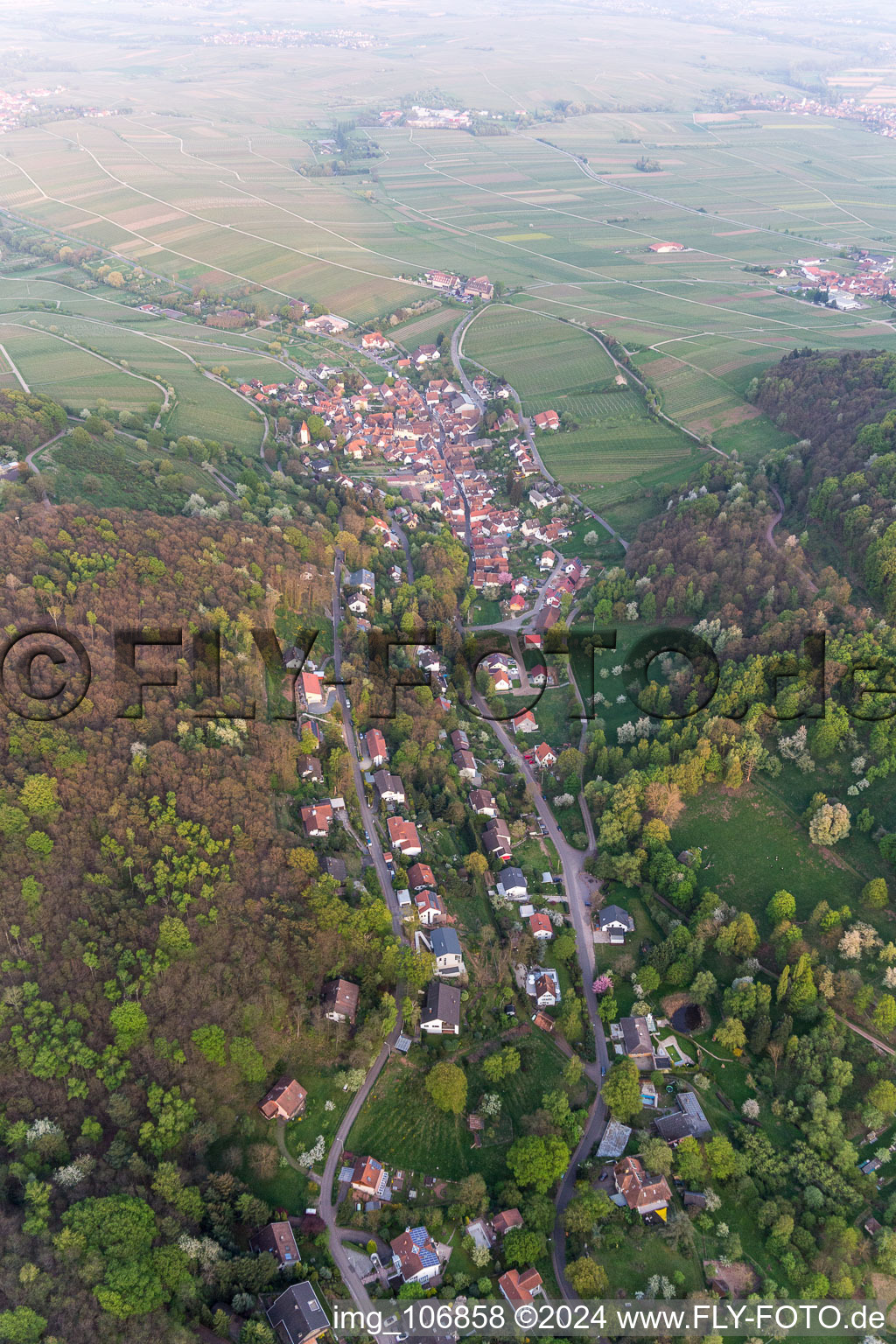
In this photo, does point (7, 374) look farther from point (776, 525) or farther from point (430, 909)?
point (776, 525)

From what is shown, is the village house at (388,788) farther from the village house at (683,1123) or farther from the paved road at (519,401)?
the paved road at (519,401)

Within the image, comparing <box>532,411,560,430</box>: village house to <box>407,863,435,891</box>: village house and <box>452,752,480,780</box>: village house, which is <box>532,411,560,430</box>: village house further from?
<box>407,863,435,891</box>: village house

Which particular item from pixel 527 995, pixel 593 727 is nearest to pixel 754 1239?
pixel 527 995

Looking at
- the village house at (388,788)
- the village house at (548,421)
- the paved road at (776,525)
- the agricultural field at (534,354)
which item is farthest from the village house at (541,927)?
the agricultural field at (534,354)

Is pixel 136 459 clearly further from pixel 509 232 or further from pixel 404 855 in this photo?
pixel 509 232

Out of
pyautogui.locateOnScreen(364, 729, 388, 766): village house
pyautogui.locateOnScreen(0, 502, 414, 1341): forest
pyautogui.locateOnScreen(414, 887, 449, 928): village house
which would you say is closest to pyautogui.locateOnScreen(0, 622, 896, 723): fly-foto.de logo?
pyautogui.locateOnScreen(0, 502, 414, 1341): forest

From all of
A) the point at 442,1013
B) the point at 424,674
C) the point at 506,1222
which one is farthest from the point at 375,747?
the point at 506,1222

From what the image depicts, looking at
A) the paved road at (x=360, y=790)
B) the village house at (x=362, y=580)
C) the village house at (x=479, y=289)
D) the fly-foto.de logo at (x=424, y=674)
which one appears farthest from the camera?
the village house at (x=479, y=289)

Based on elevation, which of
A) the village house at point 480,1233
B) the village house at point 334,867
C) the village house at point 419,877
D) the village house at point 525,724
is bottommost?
the village house at point 480,1233
